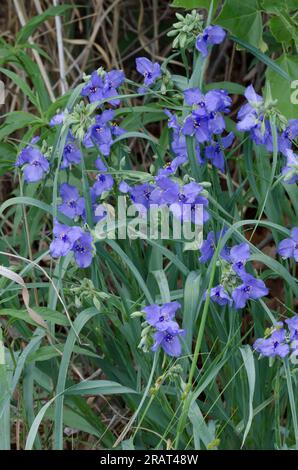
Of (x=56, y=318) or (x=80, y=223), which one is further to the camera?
(x=80, y=223)

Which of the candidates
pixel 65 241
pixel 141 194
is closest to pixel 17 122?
pixel 141 194

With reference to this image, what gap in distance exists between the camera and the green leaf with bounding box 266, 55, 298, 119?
1891 millimetres

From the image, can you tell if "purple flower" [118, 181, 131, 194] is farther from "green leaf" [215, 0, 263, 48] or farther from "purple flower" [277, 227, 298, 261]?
"green leaf" [215, 0, 263, 48]

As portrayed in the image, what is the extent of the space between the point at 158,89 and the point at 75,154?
23 centimetres

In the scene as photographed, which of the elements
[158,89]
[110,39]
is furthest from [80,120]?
[110,39]

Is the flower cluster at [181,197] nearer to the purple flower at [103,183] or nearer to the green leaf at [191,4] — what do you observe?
the purple flower at [103,183]

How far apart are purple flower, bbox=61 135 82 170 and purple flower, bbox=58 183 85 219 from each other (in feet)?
0.16

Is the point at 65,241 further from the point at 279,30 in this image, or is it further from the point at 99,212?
the point at 279,30

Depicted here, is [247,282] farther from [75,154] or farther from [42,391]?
[42,391]

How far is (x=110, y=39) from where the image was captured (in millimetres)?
2932

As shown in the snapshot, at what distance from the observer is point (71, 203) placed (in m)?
1.72

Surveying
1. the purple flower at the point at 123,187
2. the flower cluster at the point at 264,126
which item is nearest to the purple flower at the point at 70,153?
the purple flower at the point at 123,187

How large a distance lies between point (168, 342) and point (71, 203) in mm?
377

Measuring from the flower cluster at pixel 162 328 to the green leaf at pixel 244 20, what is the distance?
712mm
